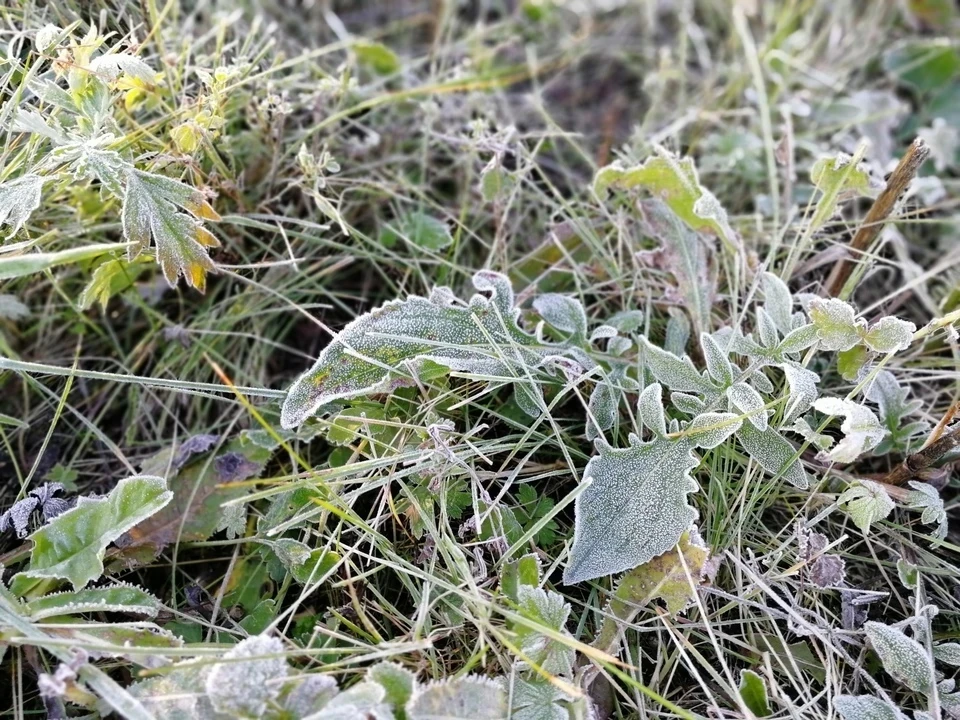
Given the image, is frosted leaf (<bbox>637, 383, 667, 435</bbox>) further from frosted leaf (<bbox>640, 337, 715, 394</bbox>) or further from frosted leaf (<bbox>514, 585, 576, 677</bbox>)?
frosted leaf (<bbox>514, 585, 576, 677</bbox>)

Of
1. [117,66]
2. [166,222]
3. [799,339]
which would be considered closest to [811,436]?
[799,339]

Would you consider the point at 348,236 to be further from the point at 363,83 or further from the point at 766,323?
the point at 766,323

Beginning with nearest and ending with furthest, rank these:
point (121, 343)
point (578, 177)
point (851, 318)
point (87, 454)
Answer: point (851, 318) → point (87, 454) → point (121, 343) → point (578, 177)

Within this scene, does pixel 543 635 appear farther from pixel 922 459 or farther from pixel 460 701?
pixel 922 459

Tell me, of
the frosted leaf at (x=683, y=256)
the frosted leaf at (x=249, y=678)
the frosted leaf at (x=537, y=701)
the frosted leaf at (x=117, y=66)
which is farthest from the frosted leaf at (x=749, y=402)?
the frosted leaf at (x=117, y=66)

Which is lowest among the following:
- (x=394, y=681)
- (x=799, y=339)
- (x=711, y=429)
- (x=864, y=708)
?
(x=864, y=708)

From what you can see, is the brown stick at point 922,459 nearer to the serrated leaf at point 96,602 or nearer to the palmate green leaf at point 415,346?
the palmate green leaf at point 415,346

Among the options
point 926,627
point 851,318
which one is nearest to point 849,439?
point 851,318
